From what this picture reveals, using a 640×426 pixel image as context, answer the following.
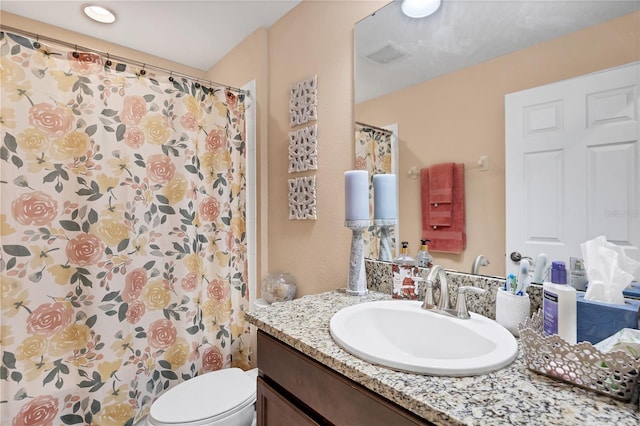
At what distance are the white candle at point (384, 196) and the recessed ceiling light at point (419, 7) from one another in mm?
618

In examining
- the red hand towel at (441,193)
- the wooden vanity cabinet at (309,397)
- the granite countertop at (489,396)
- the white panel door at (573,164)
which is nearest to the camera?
the granite countertop at (489,396)

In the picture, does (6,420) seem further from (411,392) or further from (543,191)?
(543,191)

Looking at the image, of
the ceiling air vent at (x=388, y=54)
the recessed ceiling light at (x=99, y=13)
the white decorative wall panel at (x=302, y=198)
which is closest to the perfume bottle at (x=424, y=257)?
the white decorative wall panel at (x=302, y=198)

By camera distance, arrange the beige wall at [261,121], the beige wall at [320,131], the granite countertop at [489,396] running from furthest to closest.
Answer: the beige wall at [261,121] → the beige wall at [320,131] → the granite countertop at [489,396]

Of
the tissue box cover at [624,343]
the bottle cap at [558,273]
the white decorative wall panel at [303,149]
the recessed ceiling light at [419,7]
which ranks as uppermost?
the recessed ceiling light at [419,7]

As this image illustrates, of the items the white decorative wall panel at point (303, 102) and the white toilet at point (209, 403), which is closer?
the white toilet at point (209, 403)

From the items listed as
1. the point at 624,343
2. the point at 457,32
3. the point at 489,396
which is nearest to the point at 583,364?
the point at 624,343

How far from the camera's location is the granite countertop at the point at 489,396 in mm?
496

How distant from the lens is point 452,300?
1035 millimetres

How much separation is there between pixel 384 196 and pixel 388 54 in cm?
60

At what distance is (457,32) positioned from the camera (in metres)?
1.07

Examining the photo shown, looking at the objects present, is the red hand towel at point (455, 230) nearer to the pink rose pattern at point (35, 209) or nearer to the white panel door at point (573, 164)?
the white panel door at point (573, 164)

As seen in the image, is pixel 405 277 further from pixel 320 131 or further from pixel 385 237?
pixel 320 131

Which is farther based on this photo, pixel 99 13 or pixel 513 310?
pixel 99 13
